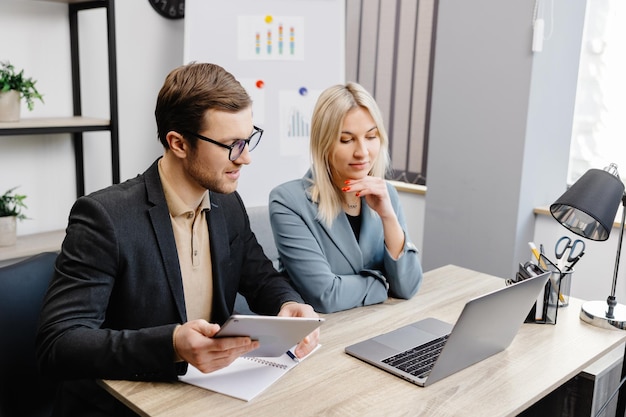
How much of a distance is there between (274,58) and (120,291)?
68.6 inches

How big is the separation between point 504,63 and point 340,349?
70.0 inches

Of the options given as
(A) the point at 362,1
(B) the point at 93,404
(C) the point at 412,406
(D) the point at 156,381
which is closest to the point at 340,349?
(C) the point at 412,406

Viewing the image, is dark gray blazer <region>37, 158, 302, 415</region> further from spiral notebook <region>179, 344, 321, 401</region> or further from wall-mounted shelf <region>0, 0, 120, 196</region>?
wall-mounted shelf <region>0, 0, 120, 196</region>

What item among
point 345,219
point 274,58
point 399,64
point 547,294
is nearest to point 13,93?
point 274,58

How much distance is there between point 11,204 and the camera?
249 centimetres

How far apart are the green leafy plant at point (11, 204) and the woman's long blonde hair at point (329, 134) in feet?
4.16

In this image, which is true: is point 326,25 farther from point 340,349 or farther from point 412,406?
point 412,406

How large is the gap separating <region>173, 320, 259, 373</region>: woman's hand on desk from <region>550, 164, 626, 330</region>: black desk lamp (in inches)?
36.0

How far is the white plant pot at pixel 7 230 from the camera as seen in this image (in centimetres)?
232

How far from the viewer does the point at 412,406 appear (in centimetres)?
117

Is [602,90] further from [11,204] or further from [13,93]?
[11,204]

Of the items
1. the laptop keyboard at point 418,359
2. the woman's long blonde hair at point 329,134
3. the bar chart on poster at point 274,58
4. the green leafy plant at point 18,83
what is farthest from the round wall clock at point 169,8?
the laptop keyboard at point 418,359

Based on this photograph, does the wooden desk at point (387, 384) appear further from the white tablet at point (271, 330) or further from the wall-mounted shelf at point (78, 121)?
the wall-mounted shelf at point (78, 121)

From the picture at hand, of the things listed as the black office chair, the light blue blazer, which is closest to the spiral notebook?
the light blue blazer
